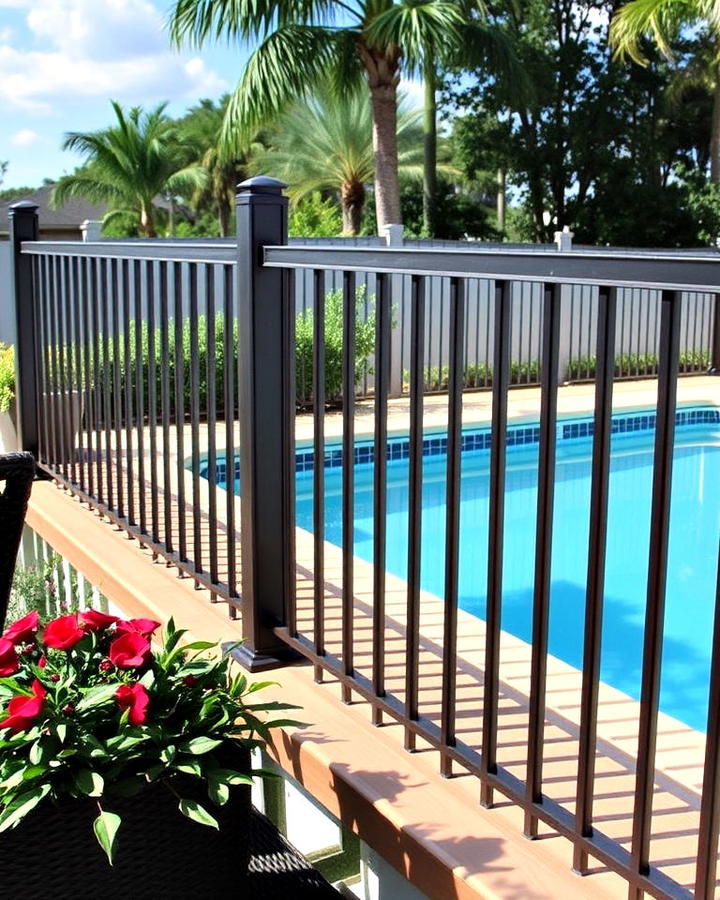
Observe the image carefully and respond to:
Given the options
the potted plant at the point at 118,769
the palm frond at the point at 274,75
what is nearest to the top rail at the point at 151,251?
the potted plant at the point at 118,769

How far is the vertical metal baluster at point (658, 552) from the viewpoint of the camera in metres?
1.24

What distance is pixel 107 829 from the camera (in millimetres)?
1564

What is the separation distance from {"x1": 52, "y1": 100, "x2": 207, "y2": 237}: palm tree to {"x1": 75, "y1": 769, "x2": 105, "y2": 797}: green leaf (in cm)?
2497

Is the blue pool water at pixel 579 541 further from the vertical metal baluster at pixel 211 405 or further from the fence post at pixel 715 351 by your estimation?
the fence post at pixel 715 351

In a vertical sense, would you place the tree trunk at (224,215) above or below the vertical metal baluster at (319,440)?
above

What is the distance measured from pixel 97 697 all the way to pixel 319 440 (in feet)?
2.37

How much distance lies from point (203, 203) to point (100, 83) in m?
56.9

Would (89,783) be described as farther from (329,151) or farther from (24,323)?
(329,151)

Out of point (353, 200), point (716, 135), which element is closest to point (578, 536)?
point (716, 135)

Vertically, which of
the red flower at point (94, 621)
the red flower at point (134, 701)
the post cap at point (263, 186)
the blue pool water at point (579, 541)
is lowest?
the blue pool water at point (579, 541)

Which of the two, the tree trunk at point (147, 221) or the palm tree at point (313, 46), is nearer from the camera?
the palm tree at point (313, 46)

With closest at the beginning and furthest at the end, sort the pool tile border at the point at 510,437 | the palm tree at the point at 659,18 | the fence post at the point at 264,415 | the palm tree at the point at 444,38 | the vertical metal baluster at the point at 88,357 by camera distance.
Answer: the fence post at the point at 264,415 < the vertical metal baluster at the point at 88,357 < the pool tile border at the point at 510,437 < the palm tree at the point at 444,38 < the palm tree at the point at 659,18

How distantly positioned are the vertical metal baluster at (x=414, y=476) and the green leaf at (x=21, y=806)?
67cm

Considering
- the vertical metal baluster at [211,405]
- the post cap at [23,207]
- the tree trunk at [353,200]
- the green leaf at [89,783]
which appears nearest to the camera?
the green leaf at [89,783]
